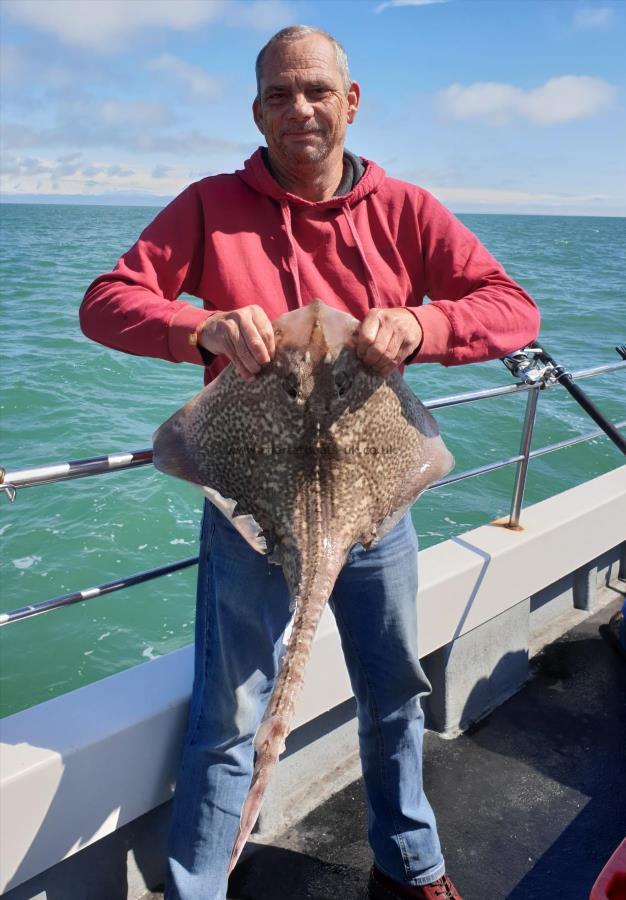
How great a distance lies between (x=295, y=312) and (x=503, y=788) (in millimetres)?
2184

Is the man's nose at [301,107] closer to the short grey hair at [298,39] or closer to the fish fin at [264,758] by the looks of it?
the short grey hair at [298,39]

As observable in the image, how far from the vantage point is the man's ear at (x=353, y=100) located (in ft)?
6.63

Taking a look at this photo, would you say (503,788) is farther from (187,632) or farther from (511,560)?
(187,632)

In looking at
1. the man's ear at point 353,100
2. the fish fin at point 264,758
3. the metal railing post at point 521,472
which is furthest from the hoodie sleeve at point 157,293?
the metal railing post at point 521,472

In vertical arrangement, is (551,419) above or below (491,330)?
below

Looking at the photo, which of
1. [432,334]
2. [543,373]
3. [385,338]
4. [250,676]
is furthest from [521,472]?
[385,338]

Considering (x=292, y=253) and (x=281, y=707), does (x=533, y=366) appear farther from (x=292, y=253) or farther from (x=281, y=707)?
(x=281, y=707)

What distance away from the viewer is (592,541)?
3.79 metres

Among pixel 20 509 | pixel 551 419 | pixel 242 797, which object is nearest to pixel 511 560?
pixel 242 797

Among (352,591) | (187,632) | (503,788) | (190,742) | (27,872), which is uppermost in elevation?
(352,591)

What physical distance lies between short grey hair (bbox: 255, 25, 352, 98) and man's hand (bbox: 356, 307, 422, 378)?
2.37 ft

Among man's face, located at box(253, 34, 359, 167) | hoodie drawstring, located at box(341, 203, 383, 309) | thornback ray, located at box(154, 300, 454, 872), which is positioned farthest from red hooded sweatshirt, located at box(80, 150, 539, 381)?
thornback ray, located at box(154, 300, 454, 872)

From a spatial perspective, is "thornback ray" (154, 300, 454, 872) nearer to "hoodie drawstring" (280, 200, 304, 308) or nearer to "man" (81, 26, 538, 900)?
"man" (81, 26, 538, 900)

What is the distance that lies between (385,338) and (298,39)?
0.87 m
